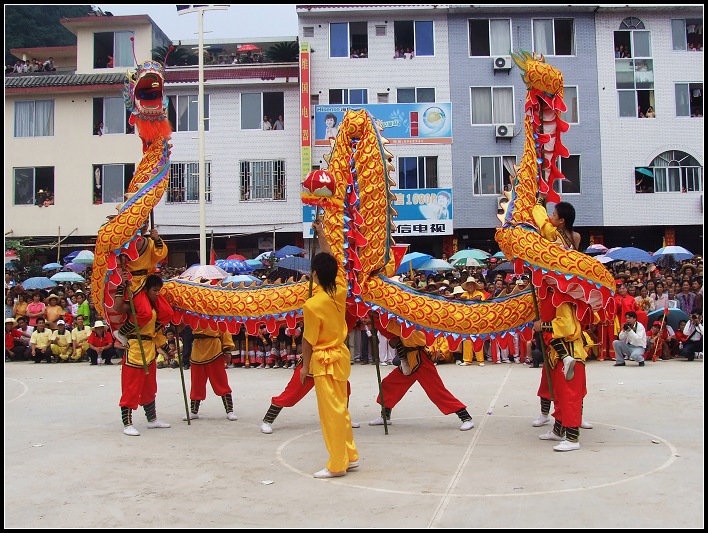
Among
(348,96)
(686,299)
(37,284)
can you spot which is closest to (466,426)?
(686,299)

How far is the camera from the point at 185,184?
2356cm

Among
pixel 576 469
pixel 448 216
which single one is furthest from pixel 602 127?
pixel 576 469

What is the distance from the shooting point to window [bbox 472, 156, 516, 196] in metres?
22.9

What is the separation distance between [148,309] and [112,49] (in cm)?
2091

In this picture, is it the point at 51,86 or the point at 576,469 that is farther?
the point at 51,86

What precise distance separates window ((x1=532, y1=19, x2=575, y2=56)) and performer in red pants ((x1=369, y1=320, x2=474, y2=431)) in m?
18.8

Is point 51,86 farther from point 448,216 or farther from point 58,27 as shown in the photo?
point 448,216

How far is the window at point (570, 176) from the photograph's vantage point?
22938mm

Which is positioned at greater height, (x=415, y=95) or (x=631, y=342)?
(x=415, y=95)

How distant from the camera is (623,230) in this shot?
926 inches

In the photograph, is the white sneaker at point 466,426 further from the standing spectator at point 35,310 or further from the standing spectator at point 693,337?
the standing spectator at point 35,310

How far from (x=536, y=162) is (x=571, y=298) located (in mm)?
1405

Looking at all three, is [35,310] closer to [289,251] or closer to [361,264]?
[289,251]

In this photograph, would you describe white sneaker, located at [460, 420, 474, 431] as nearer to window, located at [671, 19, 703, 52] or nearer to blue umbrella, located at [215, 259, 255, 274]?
blue umbrella, located at [215, 259, 255, 274]
